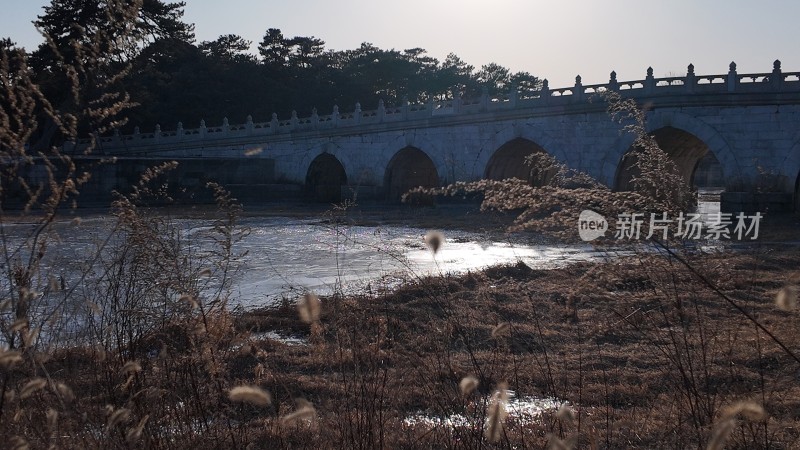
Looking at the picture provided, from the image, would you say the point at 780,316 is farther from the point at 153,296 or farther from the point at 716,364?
the point at 153,296

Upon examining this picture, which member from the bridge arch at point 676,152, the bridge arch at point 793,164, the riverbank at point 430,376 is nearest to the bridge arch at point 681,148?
the bridge arch at point 676,152

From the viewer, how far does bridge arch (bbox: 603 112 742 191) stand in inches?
1041

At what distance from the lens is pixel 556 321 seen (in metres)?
7.00

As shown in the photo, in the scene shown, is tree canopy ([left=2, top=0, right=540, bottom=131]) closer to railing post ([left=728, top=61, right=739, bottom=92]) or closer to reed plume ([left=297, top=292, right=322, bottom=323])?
railing post ([left=728, top=61, right=739, bottom=92])

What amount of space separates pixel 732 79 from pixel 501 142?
939 centimetres

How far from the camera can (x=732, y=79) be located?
84.7 ft

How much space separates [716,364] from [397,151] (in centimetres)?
3183

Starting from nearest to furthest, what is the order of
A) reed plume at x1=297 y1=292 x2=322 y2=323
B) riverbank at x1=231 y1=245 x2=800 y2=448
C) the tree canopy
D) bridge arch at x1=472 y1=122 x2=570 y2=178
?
reed plume at x1=297 y1=292 x2=322 y2=323, riverbank at x1=231 y1=245 x2=800 y2=448, bridge arch at x1=472 y1=122 x2=570 y2=178, the tree canopy

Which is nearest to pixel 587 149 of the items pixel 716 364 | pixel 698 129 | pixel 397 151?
pixel 698 129

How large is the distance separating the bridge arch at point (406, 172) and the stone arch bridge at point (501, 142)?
0.25ft

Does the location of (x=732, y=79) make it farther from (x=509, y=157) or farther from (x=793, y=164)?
(x=509, y=157)

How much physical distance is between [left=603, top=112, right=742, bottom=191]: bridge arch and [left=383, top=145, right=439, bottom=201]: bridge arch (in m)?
9.56

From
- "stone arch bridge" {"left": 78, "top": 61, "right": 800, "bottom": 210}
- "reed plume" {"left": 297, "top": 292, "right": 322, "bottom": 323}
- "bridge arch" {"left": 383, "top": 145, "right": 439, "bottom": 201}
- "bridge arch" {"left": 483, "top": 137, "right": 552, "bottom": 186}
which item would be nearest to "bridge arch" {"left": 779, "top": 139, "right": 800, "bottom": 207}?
"stone arch bridge" {"left": 78, "top": 61, "right": 800, "bottom": 210}

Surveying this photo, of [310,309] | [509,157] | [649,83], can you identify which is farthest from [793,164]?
[310,309]
